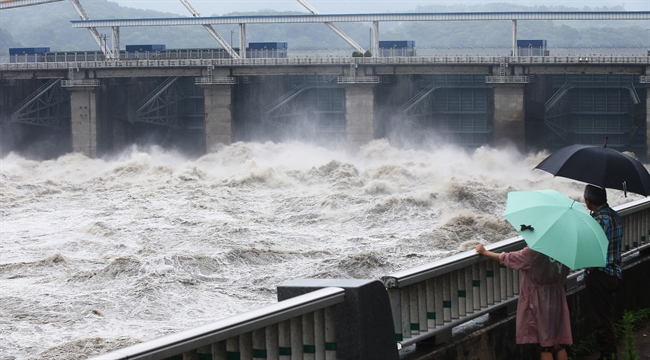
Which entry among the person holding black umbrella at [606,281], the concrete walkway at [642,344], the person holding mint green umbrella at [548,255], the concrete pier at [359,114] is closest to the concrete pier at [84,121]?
the concrete pier at [359,114]

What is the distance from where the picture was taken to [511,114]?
4556 centimetres

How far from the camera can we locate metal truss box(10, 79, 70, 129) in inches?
2072

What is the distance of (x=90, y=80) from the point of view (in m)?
50.3

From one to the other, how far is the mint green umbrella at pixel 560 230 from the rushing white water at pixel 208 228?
9.75 m

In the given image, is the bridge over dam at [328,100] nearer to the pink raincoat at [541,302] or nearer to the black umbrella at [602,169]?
the black umbrella at [602,169]

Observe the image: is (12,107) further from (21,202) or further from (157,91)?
(21,202)

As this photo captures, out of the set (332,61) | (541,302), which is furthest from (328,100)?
(541,302)

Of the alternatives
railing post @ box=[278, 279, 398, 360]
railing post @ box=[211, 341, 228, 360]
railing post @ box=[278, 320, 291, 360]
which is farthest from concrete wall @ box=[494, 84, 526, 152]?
railing post @ box=[211, 341, 228, 360]

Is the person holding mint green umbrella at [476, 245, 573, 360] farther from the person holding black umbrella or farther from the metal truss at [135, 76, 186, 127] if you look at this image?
the metal truss at [135, 76, 186, 127]

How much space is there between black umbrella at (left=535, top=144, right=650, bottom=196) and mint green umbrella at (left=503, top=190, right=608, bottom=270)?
3.06 feet

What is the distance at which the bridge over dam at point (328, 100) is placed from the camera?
1821 inches

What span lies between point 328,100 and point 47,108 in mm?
16852

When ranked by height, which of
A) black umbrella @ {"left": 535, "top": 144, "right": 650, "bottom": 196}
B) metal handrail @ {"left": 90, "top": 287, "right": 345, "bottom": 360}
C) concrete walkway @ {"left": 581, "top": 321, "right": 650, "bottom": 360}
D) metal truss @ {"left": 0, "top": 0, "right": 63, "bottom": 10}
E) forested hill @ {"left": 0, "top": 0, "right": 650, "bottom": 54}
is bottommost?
concrete walkway @ {"left": 581, "top": 321, "right": 650, "bottom": 360}

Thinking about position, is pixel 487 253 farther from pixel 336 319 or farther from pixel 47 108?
pixel 47 108
